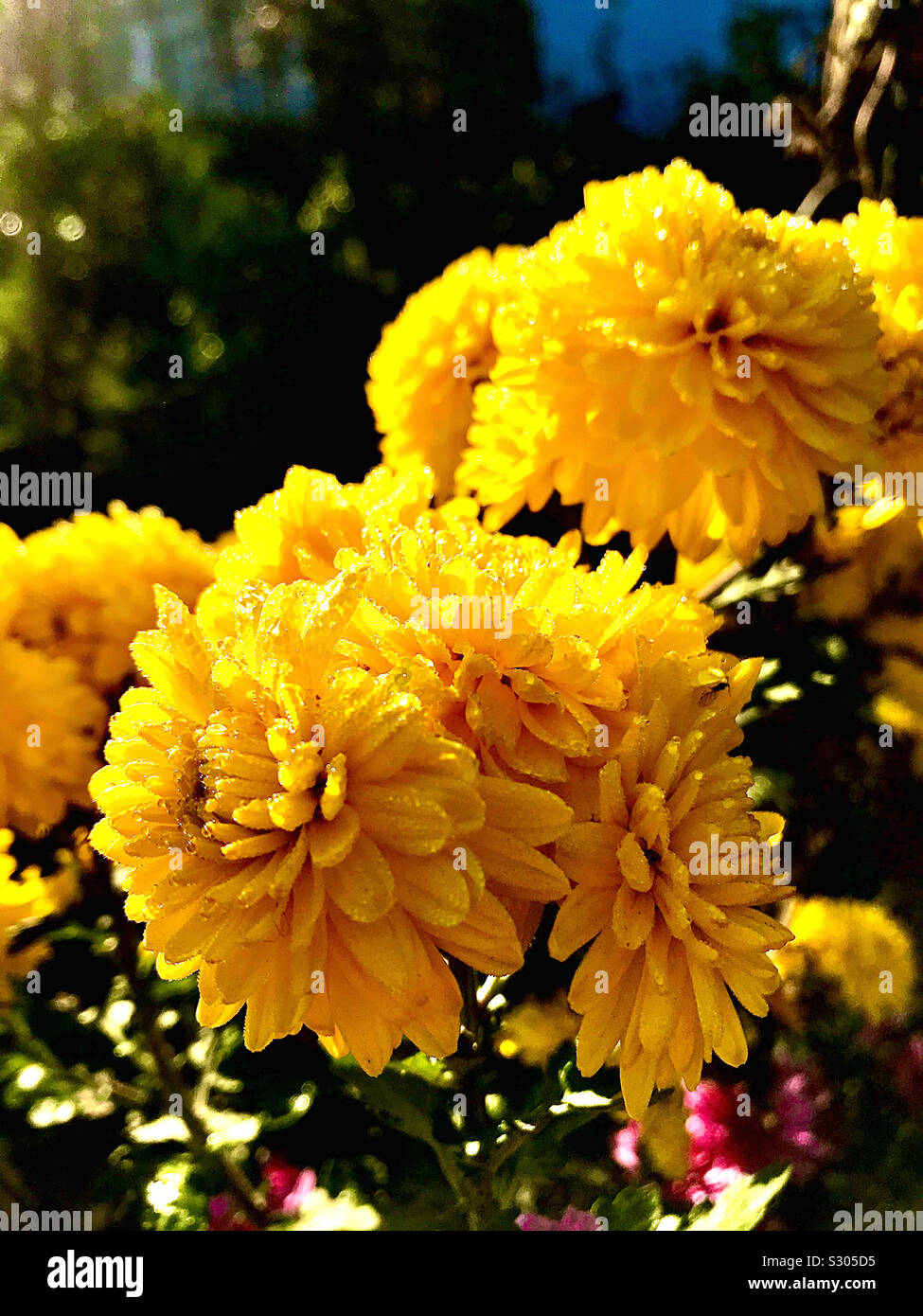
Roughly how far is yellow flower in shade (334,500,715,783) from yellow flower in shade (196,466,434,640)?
5.1 inches

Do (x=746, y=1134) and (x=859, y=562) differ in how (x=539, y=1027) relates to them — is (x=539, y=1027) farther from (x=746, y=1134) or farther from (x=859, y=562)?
(x=859, y=562)

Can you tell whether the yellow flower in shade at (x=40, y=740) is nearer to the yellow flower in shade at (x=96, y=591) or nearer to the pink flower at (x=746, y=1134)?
the yellow flower in shade at (x=96, y=591)

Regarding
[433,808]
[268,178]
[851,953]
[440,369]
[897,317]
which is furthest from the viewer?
[268,178]

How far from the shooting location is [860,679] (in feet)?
4.28

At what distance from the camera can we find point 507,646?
669 millimetres

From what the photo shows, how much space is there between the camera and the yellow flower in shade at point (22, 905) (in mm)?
1062

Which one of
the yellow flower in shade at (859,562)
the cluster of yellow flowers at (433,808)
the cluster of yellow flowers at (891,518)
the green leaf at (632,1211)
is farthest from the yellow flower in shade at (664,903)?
the yellow flower in shade at (859,562)

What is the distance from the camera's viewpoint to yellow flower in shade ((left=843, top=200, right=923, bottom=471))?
105 cm

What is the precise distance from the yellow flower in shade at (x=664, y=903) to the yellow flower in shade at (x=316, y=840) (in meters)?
0.05

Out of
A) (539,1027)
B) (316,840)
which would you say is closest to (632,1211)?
(539,1027)

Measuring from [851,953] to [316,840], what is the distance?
1.18 m

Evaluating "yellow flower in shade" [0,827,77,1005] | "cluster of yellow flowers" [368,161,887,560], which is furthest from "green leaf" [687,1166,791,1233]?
"yellow flower in shade" [0,827,77,1005]

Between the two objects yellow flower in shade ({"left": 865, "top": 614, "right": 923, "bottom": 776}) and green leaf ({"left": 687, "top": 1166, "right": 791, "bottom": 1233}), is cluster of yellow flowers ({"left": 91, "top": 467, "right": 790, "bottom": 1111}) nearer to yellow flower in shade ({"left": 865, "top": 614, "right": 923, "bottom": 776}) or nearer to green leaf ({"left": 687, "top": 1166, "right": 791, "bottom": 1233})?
green leaf ({"left": 687, "top": 1166, "right": 791, "bottom": 1233})

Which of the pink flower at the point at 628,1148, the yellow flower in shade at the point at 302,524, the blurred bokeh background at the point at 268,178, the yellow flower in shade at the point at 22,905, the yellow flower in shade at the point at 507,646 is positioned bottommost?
the pink flower at the point at 628,1148
